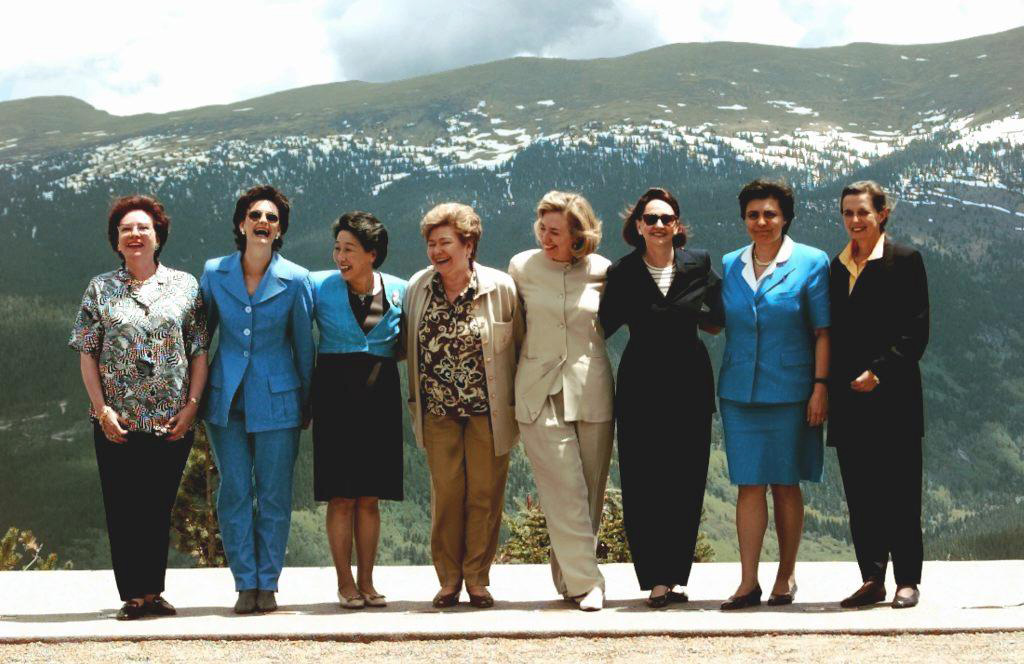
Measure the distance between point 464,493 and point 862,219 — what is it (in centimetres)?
224

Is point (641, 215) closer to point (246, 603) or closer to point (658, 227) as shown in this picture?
point (658, 227)

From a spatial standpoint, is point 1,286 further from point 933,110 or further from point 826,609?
point 826,609

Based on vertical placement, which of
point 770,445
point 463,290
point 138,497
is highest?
point 463,290

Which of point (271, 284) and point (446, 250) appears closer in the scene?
point (446, 250)

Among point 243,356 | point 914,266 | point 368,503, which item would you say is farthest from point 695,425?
point 243,356

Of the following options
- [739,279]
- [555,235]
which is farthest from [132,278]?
[739,279]

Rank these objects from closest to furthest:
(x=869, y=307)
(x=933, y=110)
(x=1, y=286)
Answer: (x=869, y=307), (x=1, y=286), (x=933, y=110)

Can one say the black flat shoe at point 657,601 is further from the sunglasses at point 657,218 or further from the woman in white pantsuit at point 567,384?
the sunglasses at point 657,218

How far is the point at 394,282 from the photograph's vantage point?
232 inches

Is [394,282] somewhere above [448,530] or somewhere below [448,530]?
above

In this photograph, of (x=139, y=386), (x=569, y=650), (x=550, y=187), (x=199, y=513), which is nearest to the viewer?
(x=569, y=650)

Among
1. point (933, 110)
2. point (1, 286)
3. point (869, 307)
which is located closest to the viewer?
point (869, 307)

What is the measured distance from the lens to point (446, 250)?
562 centimetres

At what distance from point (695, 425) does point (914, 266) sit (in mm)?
1230
